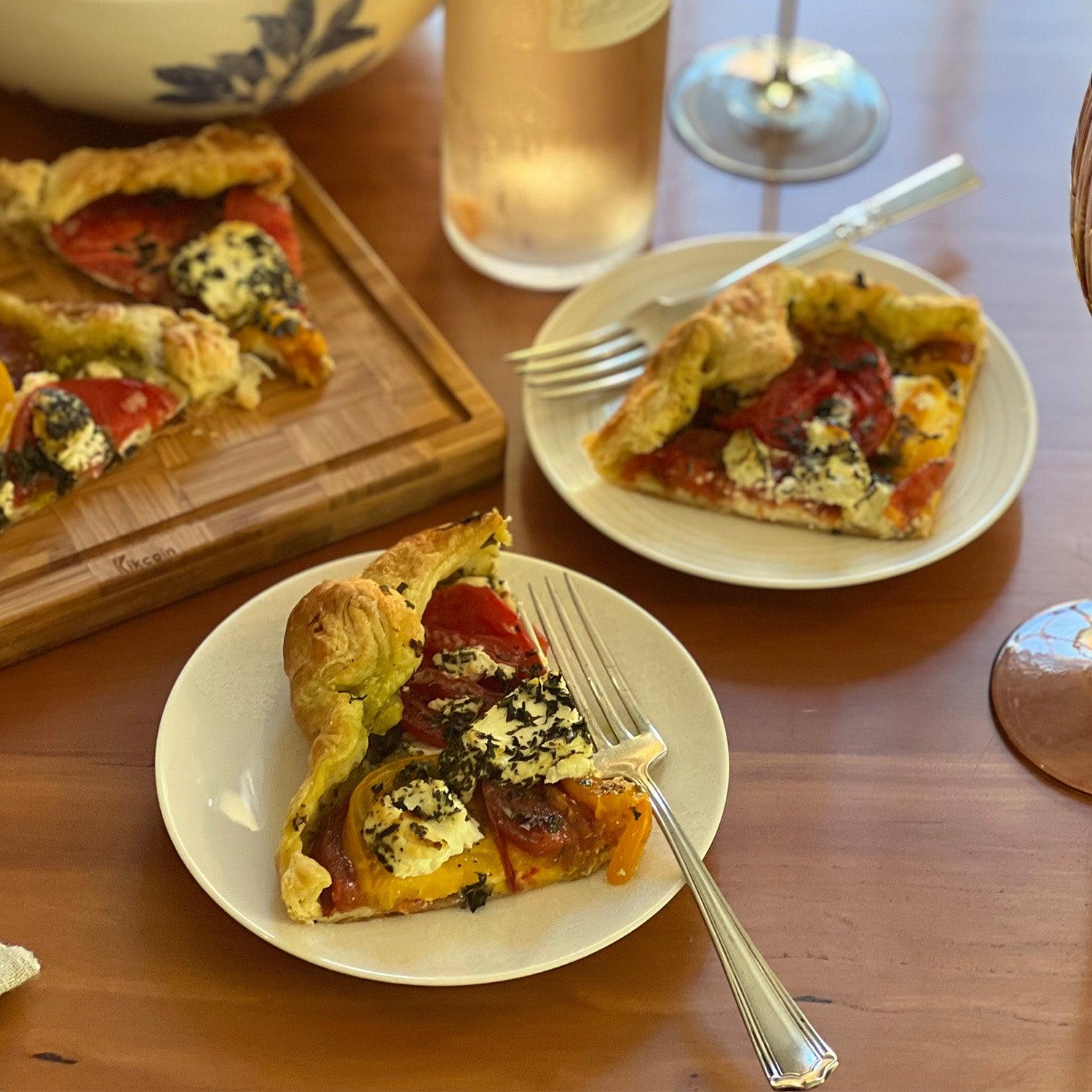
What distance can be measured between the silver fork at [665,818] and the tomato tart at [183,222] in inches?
17.9

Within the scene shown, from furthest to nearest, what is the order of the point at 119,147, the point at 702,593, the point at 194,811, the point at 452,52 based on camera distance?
the point at 119,147 → the point at 452,52 → the point at 702,593 → the point at 194,811

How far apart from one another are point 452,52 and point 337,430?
0.45 meters

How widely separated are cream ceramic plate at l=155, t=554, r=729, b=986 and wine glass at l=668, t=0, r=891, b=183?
0.87 metres

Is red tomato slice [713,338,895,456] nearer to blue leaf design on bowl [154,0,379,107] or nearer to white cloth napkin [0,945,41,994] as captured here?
blue leaf design on bowl [154,0,379,107]

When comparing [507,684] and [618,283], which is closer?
[507,684]

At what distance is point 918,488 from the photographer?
4.77ft

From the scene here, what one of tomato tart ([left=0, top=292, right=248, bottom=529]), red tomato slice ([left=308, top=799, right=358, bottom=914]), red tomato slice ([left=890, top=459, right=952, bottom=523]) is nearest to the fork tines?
red tomato slice ([left=308, top=799, right=358, bottom=914])

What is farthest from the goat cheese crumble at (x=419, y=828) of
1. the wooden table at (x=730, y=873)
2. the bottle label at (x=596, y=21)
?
the bottle label at (x=596, y=21)

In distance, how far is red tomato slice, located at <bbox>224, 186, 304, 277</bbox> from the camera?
67.0 inches

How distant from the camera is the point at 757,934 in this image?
1188mm

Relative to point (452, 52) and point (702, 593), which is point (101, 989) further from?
point (452, 52)

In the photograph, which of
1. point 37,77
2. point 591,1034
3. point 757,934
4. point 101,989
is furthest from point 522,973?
point 37,77

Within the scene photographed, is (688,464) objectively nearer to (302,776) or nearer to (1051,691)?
(1051,691)

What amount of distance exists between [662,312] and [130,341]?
1.86 feet
